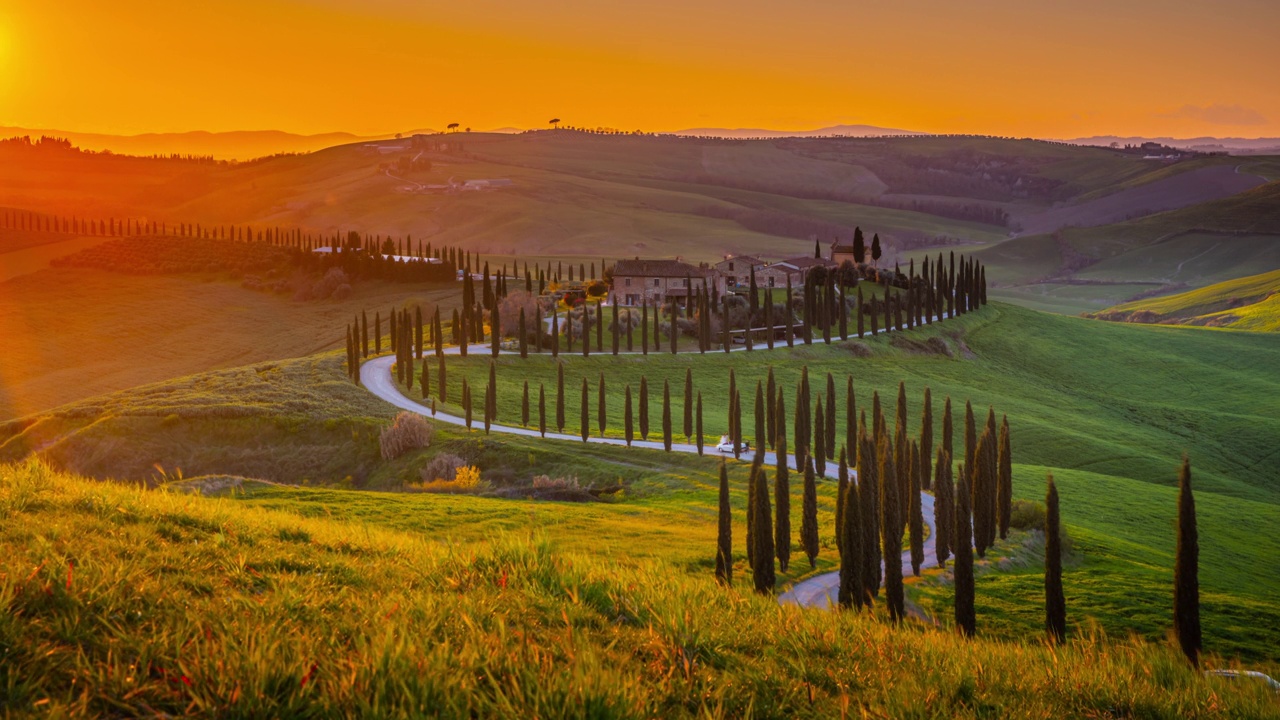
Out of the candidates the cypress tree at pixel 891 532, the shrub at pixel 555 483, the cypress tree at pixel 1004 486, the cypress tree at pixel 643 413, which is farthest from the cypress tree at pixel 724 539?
the cypress tree at pixel 643 413

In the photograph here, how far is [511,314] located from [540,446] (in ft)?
173

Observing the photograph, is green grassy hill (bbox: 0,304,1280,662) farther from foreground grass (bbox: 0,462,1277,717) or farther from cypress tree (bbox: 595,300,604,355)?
foreground grass (bbox: 0,462,1277,717)

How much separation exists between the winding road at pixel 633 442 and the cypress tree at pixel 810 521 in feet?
8.03

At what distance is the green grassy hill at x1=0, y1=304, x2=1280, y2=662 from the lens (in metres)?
53.5

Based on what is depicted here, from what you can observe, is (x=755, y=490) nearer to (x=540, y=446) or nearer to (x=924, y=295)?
(x=540, y=446)

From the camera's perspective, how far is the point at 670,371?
122 meters

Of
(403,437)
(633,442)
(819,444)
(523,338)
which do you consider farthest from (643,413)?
(523,338)

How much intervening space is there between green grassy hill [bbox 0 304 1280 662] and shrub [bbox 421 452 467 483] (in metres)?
1.42

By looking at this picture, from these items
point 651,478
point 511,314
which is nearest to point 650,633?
point 651,478

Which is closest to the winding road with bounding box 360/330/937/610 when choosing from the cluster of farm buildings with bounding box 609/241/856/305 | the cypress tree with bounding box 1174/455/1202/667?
the cypress tree with bounding box 1174/455/1202/667

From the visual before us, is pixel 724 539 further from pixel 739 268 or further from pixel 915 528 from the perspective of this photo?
pixel 739 268

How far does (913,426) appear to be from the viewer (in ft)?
364

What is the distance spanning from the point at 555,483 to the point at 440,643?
66.2 m

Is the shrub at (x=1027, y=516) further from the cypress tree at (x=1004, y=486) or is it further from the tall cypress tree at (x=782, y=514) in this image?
the tall cypress tree at (x=782, y=514)
